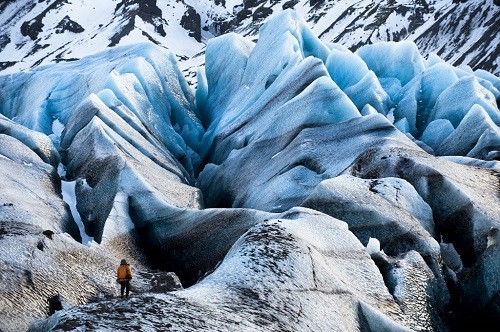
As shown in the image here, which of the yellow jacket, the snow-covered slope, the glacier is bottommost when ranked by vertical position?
the snow-covered slope

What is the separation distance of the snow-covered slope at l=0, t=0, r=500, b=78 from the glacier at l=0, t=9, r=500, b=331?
4961 cm

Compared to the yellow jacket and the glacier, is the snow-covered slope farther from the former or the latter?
the yellow jacket

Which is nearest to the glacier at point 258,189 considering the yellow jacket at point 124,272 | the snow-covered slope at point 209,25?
the yellow jacket at point 124,272

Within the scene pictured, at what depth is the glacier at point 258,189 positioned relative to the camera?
1373cm

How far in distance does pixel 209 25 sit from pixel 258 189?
112 meters

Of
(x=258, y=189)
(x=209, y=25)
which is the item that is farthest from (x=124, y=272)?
(x=209, y=25)

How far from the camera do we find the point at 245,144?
1131 inches

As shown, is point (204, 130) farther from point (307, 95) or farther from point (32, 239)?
point (32, 239)

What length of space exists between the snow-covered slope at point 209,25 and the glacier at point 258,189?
4961cm

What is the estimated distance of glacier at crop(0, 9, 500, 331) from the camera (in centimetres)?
1373

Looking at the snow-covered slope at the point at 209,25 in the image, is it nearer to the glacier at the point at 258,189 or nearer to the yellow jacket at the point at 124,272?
the glacier at the point at 258,189

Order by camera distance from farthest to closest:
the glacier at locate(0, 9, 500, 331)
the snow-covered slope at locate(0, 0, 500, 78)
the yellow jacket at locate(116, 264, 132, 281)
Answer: the snow-covered slope at locate(0, 0, 500, 78) → the yellow jacket at locate(116, 264, 132, 281) → the glacier at locate(0, 9, 500, 331)

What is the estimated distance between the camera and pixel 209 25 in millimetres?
132750

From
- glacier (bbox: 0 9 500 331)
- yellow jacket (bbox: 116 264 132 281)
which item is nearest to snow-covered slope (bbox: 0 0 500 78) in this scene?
glacier (bbox: 0 9 500 331)
